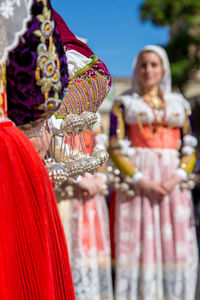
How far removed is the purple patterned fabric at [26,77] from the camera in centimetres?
111

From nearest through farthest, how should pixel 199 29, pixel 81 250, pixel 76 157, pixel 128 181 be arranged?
1. pixel 76 157
2. pixel 81 250
3. pixel 128 181
4. pixel 199 29

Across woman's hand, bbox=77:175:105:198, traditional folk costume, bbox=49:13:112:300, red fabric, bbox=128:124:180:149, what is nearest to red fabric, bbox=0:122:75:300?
traditional folk costume, bbox=49:13:112:300

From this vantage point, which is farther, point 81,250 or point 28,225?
point 81,250

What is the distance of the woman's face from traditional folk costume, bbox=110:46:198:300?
15cm

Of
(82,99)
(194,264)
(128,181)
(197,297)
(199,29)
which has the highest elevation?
(199,29)

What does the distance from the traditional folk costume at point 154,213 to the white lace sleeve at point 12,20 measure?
2.35m

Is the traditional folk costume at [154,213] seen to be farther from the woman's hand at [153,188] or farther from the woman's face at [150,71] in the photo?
the woman's face at [150,71]

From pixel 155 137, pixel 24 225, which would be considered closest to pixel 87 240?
pixel 155 137

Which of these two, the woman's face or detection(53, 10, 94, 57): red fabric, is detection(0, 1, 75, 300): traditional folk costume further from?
the woman's face

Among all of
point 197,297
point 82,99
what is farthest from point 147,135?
point 82,99

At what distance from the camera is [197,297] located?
3.57 meters

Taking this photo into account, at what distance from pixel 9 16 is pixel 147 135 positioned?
2455 mm

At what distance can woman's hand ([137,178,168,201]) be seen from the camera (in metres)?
3.32

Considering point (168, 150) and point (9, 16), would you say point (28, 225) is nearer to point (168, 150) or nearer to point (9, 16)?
point (9, 16)
